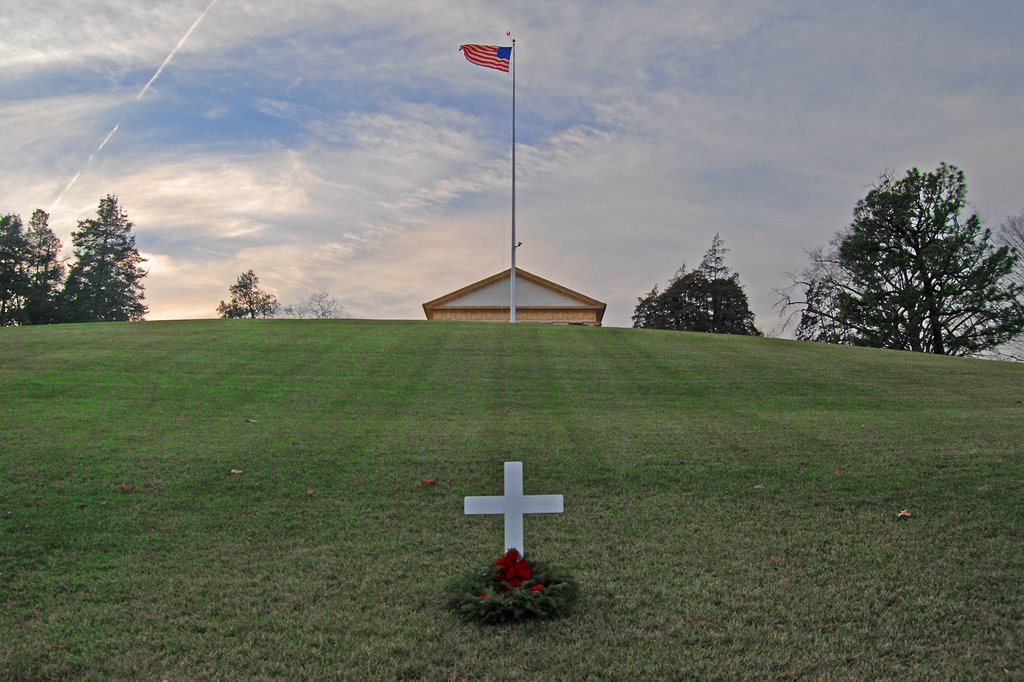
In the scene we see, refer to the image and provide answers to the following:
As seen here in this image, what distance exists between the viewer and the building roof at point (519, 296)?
142 ft

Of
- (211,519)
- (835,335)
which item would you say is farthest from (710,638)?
(835,335)

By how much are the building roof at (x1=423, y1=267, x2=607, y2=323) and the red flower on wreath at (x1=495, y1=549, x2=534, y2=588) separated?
37.7 metres

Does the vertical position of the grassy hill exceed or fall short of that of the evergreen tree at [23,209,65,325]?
it falls short

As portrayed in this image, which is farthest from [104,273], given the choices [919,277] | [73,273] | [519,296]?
[919,277]

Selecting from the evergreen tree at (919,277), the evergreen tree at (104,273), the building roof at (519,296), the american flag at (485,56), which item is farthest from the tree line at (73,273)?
the evergreen tree at (919,277)

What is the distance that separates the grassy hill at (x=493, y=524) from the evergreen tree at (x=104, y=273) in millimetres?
40842

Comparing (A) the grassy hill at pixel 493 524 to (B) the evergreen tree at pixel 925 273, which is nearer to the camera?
(A) the grassy hill at pixel 493 524

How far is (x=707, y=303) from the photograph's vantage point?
2092 inches

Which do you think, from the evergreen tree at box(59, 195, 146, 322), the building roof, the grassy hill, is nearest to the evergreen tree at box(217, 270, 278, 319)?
the evergreen tree at box(59, 195, 146, 322)

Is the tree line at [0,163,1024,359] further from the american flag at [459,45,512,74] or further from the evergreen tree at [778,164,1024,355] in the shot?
the american flag at [459,45,512,74]

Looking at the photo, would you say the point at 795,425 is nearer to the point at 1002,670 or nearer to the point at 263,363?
the point at 1002,670

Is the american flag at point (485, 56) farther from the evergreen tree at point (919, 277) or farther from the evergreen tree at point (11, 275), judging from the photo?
the evergreen tree at point (11, 275)

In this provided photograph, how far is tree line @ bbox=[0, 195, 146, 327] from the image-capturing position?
4941 cm

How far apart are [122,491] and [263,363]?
362 inches
